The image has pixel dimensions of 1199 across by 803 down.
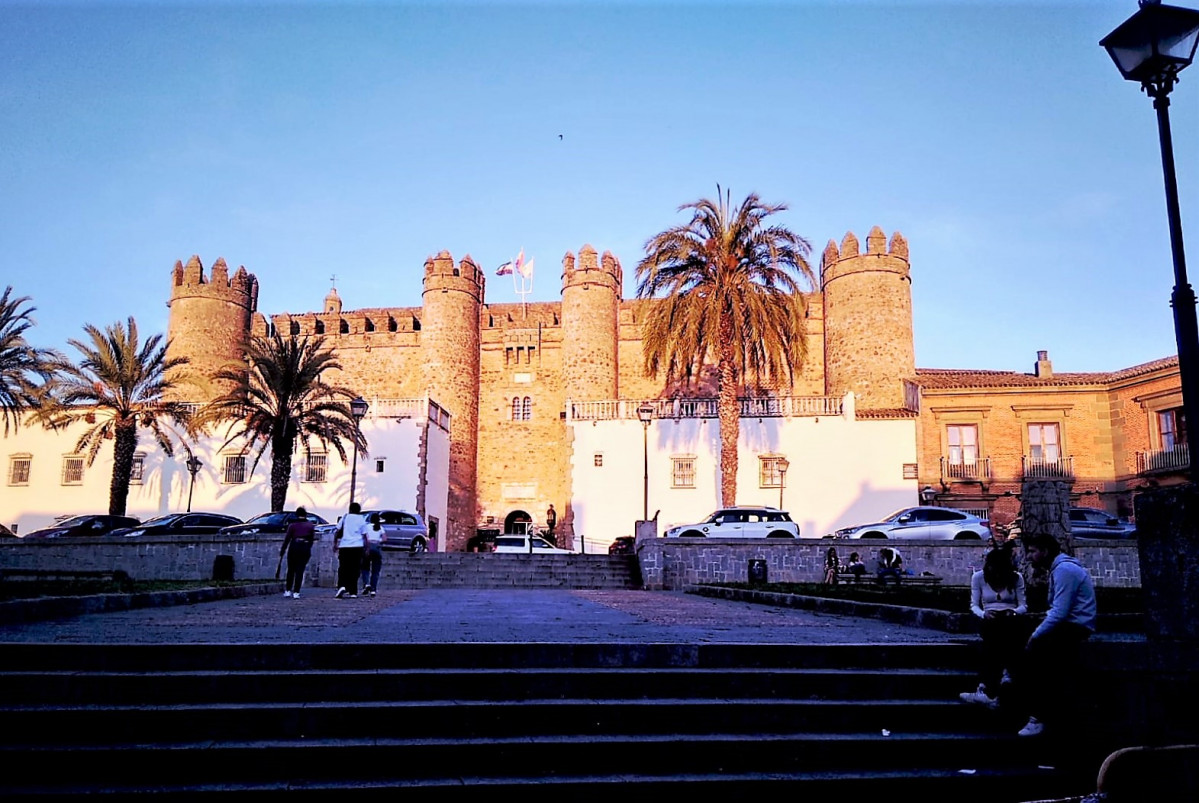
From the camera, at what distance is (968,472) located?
1417 inches

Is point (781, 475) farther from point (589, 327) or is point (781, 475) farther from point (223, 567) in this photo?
point (223, 567)

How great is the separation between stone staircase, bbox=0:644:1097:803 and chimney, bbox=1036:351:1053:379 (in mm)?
40185

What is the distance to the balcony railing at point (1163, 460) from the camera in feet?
107

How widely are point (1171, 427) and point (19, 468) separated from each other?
140 ft

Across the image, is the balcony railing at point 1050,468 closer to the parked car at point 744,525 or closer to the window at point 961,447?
the window at point 961,447

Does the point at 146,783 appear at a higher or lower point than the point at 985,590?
lower

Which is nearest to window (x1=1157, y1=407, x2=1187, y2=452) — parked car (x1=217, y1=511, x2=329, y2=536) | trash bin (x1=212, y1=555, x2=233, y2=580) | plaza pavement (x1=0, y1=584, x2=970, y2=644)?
plaza pavement (x1=0, y1=584, x2=970, y2=644)

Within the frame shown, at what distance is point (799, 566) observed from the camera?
69.9 feet

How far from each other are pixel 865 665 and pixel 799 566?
1527 cm

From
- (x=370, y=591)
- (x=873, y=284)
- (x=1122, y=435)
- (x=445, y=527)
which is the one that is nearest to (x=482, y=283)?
(x=445, y=527)

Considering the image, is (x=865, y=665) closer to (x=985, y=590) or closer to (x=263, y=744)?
(x=985, y=590)

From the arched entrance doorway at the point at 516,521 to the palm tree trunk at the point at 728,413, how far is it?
18369mm

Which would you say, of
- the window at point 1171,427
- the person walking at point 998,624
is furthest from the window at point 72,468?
the window at point 1171,427

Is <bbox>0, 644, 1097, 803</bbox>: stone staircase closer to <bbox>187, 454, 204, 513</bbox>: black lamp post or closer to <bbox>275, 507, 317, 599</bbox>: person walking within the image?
<bbox>275, 507, 317, 599</bbox>: person walking
